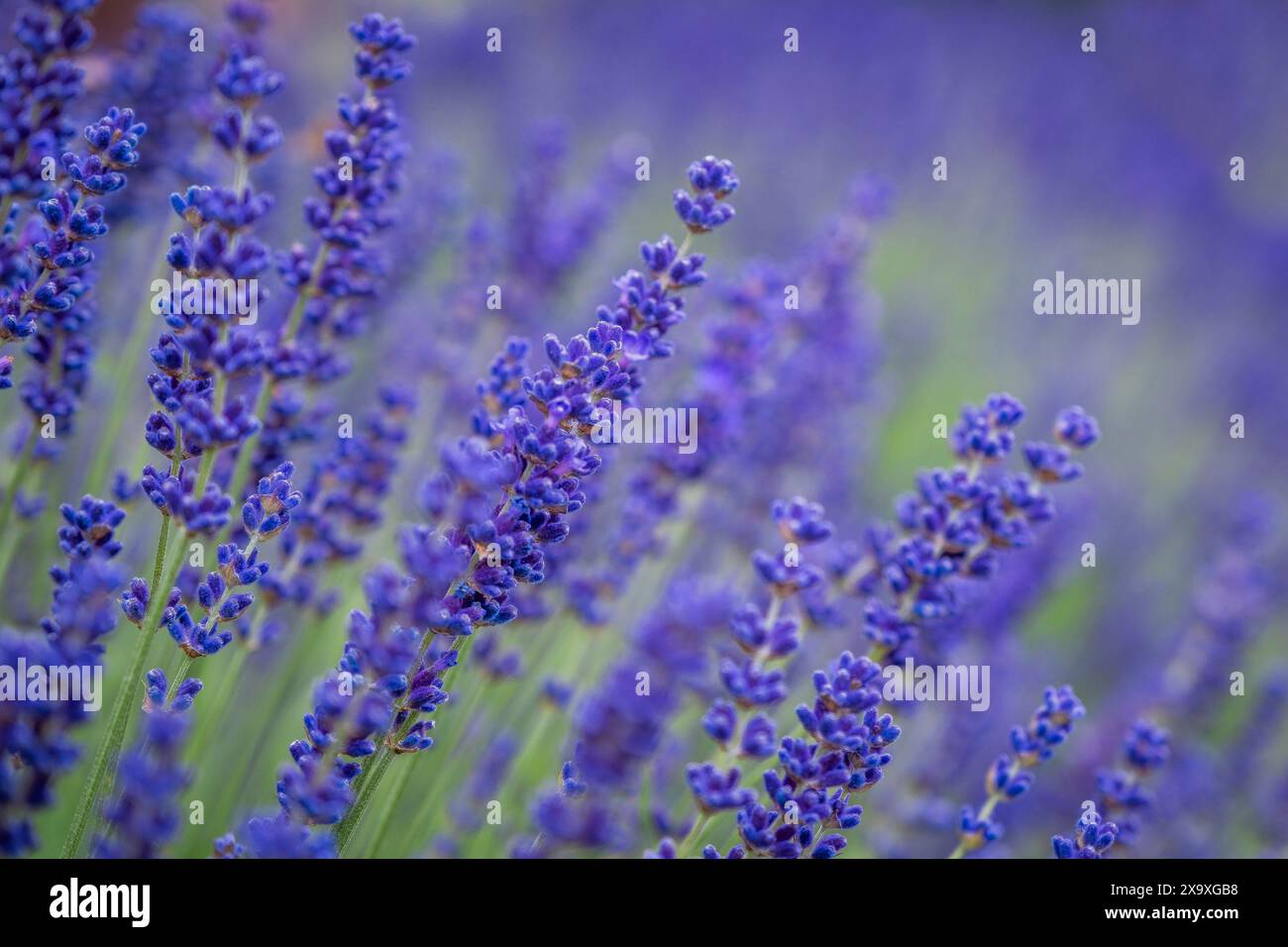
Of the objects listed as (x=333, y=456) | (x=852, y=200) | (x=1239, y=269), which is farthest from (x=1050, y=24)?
(x=333, y=456)

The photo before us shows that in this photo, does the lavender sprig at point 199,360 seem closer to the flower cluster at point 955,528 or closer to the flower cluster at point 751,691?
the flower cluster at point 751,691

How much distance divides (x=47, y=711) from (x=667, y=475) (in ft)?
3.81

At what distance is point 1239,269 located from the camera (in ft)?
19.0

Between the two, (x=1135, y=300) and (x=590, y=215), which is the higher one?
(x=590, y=215)

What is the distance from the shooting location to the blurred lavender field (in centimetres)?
151

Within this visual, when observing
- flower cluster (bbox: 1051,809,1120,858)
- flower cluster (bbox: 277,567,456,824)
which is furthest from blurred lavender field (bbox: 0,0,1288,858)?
flower cluster (bbox: 1051,809,1120,858)

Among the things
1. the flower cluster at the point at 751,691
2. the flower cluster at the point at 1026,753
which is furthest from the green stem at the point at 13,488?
the flower cluster at the point at 1026,753

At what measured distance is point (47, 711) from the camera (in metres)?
1.18

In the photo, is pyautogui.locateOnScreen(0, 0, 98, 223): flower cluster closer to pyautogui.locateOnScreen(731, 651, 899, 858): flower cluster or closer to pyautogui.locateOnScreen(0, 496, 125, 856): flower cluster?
pyautogui.locateOnScreen(0, 496, 125, 856): flower cluster

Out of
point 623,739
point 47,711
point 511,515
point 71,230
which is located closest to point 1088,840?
point 623,739

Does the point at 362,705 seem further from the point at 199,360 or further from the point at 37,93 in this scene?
the point at 37,93

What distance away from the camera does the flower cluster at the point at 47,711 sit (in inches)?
45.5
